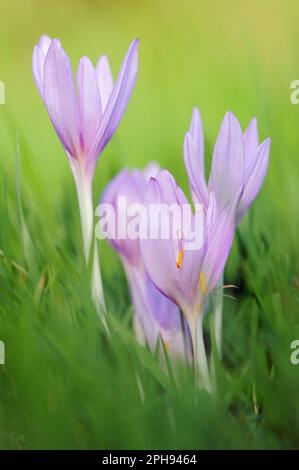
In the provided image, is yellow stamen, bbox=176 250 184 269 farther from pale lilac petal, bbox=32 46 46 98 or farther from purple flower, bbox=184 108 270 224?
pale lilac petal, bbox=32 46 46 98

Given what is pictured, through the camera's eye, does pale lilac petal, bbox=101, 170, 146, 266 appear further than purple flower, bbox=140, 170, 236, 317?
Yes

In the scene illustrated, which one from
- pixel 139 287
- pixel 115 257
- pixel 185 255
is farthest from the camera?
pixel 115 257

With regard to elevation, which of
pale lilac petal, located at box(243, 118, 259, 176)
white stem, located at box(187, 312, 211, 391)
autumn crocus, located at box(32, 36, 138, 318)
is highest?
autumn crocus, located at box(32, 36, 138, 318)

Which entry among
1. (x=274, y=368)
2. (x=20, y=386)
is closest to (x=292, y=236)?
(x=274, y=368)

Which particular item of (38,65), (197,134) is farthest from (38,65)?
(197,134)

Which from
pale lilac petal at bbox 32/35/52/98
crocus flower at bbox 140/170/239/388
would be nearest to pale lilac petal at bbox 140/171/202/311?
crocus flower at bbox 140/170/239/388

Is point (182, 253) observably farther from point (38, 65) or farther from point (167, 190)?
point (38, 65)
